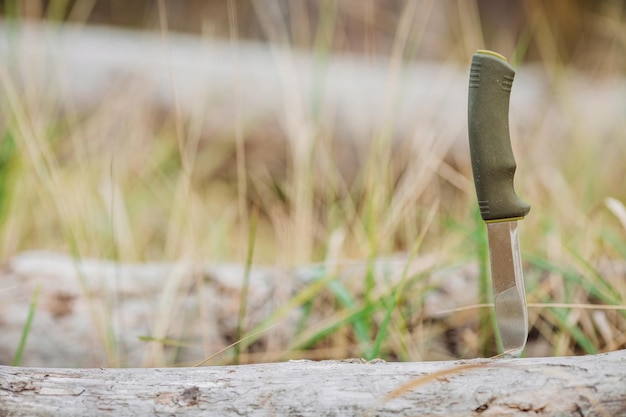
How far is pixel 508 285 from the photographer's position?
612mm

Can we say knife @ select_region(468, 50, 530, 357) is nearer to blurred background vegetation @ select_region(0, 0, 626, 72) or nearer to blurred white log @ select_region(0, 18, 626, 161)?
blurred background vegetation @ select_region(0, 0, 626, 72)

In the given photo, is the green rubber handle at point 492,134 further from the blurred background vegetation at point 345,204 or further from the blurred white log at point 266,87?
the blurred white log at point 266,87

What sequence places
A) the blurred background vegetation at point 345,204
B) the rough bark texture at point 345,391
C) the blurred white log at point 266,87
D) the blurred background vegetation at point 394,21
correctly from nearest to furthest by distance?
1. the rough bark texture at point 345,391
2. the blurred background vegetation at point 345,204
3. the blurred background vegetation at point 394,21
4. the blurred white log at point 266,87

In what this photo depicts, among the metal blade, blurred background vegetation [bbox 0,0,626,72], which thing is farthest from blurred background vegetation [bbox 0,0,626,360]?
the metal blade

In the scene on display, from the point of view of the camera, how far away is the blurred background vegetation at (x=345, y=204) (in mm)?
924

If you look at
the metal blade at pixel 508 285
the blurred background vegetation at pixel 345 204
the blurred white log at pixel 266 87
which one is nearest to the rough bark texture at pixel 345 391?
the metal blade at pixel 508 285

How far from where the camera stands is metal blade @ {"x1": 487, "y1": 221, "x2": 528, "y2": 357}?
1.98 ft

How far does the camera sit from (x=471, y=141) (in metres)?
0.58

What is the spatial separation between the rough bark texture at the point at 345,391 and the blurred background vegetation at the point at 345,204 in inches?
7.8

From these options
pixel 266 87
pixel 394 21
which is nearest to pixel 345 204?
pixel 266 87

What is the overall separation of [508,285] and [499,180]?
10 centimetres

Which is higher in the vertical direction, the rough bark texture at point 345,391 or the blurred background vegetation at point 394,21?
the blurred background vegetation at point 394,21

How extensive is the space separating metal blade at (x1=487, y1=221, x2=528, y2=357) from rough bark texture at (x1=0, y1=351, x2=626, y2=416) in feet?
0.21

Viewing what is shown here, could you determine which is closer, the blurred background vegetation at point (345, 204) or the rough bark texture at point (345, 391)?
the rough bark texture at point (345, 391)
